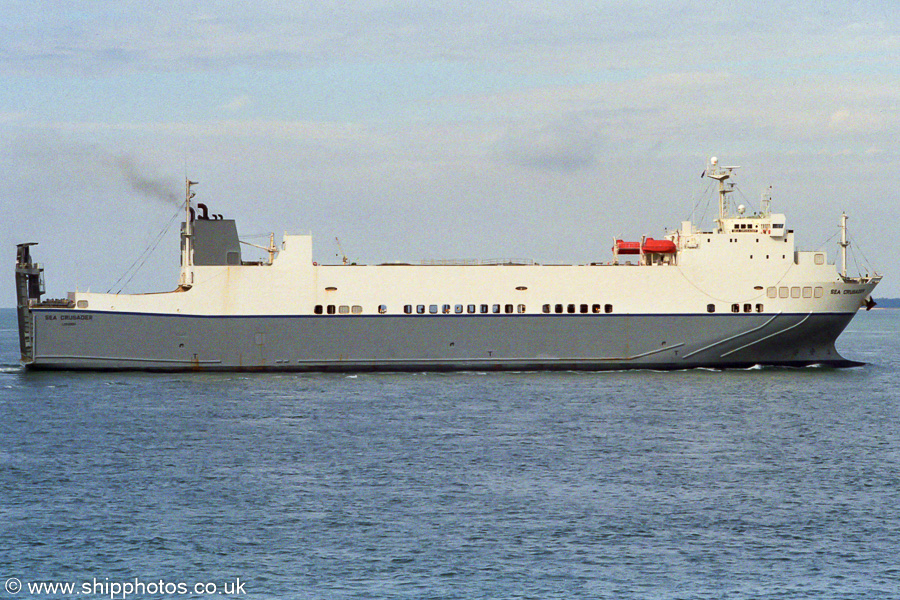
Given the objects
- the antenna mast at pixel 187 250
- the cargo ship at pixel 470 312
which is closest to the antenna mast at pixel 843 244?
the cargo ship at pixel 470 312

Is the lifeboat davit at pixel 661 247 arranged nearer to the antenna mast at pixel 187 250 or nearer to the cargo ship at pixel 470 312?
the cargo ship at pixel 470 312

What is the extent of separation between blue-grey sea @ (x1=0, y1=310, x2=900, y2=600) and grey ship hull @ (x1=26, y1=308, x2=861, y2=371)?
3.63 metres

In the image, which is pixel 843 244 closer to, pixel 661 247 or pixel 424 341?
pixel 661 247

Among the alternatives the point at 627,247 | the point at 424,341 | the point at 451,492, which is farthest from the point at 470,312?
the point at 451,492

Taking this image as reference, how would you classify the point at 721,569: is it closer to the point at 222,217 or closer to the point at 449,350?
the point at 449,350

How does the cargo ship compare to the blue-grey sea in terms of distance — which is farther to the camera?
the cargo ship

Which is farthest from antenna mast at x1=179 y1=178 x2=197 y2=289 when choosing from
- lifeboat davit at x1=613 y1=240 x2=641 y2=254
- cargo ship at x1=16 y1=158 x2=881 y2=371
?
lifeboat davit at x1=613 y1=240 x2=641 y2=254

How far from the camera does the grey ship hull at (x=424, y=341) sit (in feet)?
140

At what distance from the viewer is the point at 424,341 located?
143 feet

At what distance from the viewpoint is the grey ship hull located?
4278cm

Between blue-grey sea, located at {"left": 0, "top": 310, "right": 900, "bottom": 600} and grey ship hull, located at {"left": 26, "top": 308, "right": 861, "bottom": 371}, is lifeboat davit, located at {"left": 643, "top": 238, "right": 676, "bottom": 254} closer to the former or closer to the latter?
grey ship hull, located at {"left": 26, "top": 308, "right": 861, "bottom": 371}

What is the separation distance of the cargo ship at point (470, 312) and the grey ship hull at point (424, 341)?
5cm

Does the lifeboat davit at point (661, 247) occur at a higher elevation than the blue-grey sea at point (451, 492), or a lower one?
higher

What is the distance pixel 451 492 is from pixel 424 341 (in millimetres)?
19801
